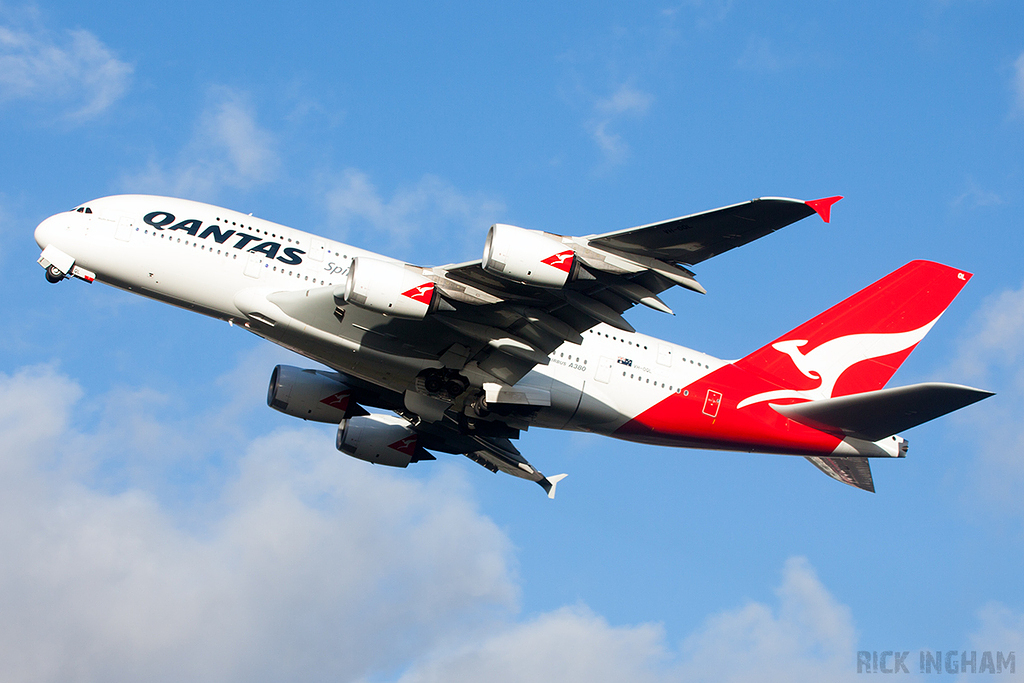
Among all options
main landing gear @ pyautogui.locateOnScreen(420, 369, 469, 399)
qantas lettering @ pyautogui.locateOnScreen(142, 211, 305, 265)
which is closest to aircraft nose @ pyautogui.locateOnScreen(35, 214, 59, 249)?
qantas lettering @ pyautogui.locateOnScreen(142, 211, 305, 265)

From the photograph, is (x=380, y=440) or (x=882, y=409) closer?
(x=882, y=409)

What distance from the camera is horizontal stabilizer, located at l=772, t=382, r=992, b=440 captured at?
24441 mm

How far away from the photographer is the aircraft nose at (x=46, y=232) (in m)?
26.8

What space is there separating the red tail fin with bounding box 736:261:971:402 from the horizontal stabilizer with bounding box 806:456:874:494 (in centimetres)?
225

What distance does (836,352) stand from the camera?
32.6 meters

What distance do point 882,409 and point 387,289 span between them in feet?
48.3

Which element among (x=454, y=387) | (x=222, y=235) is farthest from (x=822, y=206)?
(x=222, y=235)

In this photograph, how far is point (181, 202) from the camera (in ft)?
89.3

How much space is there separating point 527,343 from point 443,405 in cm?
350

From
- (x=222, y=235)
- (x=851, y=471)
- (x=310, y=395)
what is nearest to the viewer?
(x=222, y=235)

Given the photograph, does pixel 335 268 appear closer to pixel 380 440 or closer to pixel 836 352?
pixel 380 440

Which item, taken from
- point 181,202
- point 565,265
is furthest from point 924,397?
point 181,202

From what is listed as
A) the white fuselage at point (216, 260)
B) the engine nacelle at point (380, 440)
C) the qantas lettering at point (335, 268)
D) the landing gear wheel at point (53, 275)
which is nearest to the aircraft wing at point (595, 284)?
the white fuselage at point (216, 260)

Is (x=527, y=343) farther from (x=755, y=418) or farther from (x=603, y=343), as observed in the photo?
(x=755, y=418)
